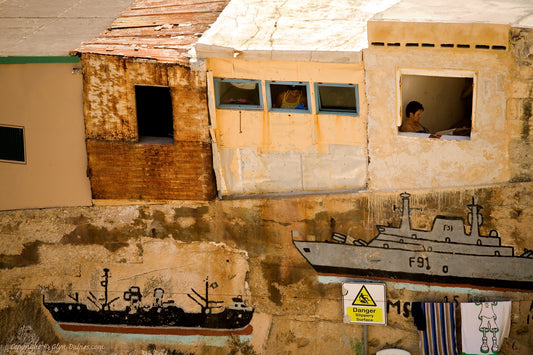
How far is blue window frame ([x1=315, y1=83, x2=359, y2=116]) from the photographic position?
31.7ft

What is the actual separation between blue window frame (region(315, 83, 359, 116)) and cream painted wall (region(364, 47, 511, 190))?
0.90ft

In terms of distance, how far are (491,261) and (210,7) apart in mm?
5230

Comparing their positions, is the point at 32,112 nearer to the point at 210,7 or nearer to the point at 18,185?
the point at 18,185

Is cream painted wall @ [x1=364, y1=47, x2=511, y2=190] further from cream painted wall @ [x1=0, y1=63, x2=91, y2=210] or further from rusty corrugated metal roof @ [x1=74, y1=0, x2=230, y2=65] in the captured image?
cream painted wall @ [x1=0, y1=63, x2=91, y2=210]

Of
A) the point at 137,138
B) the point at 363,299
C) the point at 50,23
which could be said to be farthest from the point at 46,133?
the point at 363,299

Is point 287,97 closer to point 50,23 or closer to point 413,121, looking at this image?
point 413,121

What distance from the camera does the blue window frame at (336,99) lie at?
9656mm

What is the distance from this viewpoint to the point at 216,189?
10281 millimetres

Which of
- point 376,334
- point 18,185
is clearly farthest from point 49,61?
point 376,334

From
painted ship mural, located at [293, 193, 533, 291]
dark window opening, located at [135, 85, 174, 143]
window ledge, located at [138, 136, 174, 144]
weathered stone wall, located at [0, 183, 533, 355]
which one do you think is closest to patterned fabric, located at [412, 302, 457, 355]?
weathered stone wall, located at [0, 183, 533, 355]

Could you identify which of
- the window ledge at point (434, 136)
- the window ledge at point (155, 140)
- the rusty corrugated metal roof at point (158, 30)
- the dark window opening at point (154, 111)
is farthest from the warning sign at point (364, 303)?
the rusty corrugated metal roof at point (158, 30)

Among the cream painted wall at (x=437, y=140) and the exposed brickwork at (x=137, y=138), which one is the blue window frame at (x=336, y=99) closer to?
the cream painted wall at (x=437, y=140)

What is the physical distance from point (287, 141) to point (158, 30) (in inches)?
101

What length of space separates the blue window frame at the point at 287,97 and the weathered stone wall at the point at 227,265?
112cm
